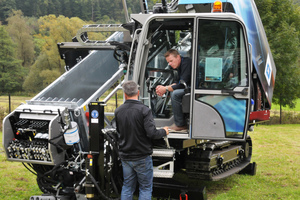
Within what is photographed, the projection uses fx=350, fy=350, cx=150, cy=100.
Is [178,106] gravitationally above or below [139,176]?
above

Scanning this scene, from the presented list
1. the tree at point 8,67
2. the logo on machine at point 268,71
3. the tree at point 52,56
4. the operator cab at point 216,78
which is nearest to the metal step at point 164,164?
the operator cab at point 216,78

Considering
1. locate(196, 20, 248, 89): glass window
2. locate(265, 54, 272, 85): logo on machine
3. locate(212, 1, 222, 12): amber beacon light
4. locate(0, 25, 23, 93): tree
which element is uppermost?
locate(212, 1, 222, 12): amber beacon light

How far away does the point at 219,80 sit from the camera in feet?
16.9

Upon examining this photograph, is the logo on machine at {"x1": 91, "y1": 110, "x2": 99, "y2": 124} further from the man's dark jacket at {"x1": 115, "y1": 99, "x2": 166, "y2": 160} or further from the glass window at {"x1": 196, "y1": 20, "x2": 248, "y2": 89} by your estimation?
the glass window at {"x1": 196, "y1": 20, "x2": 248, "y2": 89}

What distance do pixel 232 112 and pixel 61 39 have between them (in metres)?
30.0

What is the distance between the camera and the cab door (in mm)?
5109

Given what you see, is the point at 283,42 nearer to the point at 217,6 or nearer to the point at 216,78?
the point at 217,6

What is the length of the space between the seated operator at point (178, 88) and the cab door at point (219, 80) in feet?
1.08

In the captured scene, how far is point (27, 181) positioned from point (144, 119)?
3863mm

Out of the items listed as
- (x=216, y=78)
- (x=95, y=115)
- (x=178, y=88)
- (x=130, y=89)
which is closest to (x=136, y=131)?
(x=130, y=89)

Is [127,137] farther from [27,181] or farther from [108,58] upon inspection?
[27,181]

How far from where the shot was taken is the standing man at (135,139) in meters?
4.39

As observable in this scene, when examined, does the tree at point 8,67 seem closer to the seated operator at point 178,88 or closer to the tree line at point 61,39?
the tree line at point 61,39

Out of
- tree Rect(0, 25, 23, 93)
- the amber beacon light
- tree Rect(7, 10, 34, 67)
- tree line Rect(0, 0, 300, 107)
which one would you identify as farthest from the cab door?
tree Rect(7, 10, 34, 67)
